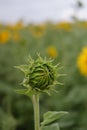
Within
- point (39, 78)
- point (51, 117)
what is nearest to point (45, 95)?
point (51, 117)

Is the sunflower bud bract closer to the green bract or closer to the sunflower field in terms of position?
the green bract

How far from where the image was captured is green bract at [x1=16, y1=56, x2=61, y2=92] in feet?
3.31

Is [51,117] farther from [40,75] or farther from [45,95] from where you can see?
[45,95]

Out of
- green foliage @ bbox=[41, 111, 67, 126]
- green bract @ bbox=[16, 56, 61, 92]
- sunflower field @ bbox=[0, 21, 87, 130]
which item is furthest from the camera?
sunflower field @ bbox=[0, 21, 87, 130]

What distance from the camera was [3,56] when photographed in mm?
4145

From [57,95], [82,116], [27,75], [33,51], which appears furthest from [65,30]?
[27,75]

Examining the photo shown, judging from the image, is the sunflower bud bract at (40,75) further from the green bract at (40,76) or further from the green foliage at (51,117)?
the green foliage at (51,117)

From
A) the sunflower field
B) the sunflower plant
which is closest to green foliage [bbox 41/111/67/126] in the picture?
the sunflower plant

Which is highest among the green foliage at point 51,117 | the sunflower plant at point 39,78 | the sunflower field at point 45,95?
the sunflower field at point 45,95

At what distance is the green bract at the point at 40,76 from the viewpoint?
101 cm

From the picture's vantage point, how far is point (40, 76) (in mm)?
1009

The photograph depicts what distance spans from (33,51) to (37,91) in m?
3.23

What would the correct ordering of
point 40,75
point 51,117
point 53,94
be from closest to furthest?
point 40,75
point 51,117
point 53,94

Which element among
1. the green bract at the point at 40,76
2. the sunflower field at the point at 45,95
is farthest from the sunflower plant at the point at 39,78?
the sunflower field at the point at 45,95
